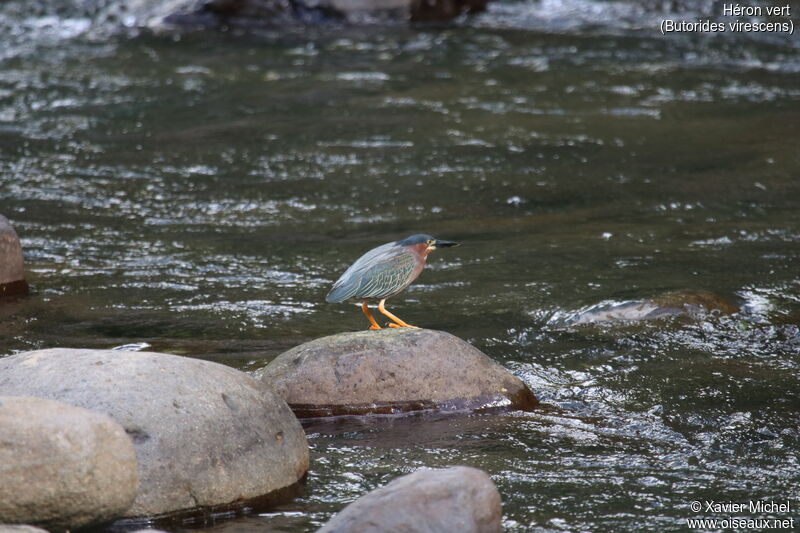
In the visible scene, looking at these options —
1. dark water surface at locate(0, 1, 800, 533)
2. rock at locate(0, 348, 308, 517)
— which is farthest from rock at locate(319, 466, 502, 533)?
rock at locate(0, 348, 308, 517)

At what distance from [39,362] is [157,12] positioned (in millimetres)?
14335

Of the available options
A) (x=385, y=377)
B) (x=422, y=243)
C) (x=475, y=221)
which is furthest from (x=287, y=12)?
(x=385, y=377)

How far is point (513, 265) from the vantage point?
7.97 metres

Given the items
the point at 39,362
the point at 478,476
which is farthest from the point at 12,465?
the point at 478,476

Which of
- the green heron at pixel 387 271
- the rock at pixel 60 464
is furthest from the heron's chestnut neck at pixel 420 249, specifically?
the rock at pixel 60 464

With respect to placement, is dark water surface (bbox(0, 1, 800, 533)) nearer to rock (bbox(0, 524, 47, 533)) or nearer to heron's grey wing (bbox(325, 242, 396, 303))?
heron's grey wing (bbox(325, 242, 396, 303))

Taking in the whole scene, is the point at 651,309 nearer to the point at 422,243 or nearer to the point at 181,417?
the point at 422,243

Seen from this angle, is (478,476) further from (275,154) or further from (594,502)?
(275,154)

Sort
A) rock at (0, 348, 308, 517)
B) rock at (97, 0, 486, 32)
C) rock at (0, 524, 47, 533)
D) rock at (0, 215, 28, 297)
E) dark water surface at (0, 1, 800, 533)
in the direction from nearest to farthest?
rock at (0, 524, 47, 533)
rock at (0, 348, 308, 517)
dark water surface at (0, 1, 800, 533)
rock at (0, 215, 28, 297)
rock at (97, 0, 486, 32)

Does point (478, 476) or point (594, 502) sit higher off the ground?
point (478, 476)

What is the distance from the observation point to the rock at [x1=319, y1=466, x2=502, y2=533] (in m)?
3.87

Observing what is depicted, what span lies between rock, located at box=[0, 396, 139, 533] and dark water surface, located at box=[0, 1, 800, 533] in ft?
1.83

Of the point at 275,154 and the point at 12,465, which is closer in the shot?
the point at 12,465

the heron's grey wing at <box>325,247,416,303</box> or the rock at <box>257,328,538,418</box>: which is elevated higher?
the heron's grey wing at <box>325,247,416,303</box>
